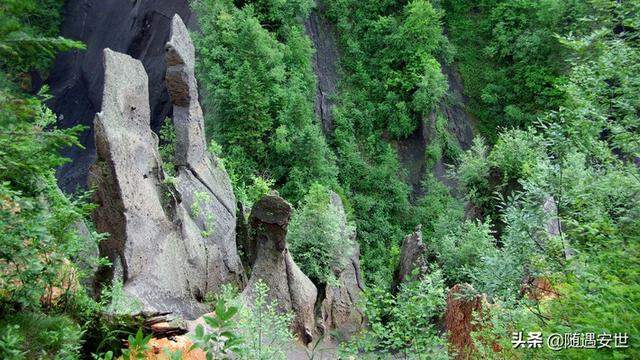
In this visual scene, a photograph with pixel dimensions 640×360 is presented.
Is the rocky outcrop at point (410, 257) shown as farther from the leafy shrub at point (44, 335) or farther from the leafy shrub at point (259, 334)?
the leafy shrub at point (44, 335)

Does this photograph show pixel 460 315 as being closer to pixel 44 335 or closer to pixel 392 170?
pixel 44 335

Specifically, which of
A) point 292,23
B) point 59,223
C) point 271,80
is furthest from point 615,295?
point 292,23

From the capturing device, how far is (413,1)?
3122 cm

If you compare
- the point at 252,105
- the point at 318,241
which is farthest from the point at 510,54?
the point at 318,241

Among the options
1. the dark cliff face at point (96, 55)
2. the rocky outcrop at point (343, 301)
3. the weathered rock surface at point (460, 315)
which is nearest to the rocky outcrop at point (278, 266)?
the rocky outcrop at point (343, 301)

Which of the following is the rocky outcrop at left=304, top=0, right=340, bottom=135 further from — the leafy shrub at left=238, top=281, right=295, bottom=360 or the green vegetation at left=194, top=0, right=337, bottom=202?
the leafy shrub at left=238, top=281, right=295, bottom=360

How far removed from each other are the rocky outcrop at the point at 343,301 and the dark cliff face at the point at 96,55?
1179 centimetres

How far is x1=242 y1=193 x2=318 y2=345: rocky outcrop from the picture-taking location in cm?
1448

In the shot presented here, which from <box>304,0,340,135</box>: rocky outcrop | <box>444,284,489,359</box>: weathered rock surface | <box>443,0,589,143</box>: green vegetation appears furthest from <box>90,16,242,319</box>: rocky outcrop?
<box>443,0,589,143</box>: green vegetation

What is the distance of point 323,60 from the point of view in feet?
107

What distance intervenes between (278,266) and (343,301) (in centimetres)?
472

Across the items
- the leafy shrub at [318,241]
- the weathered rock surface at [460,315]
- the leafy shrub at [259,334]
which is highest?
the leafy shrub at [318,241]

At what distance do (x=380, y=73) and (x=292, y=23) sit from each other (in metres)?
6.73

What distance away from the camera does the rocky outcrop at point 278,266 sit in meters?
14.5
